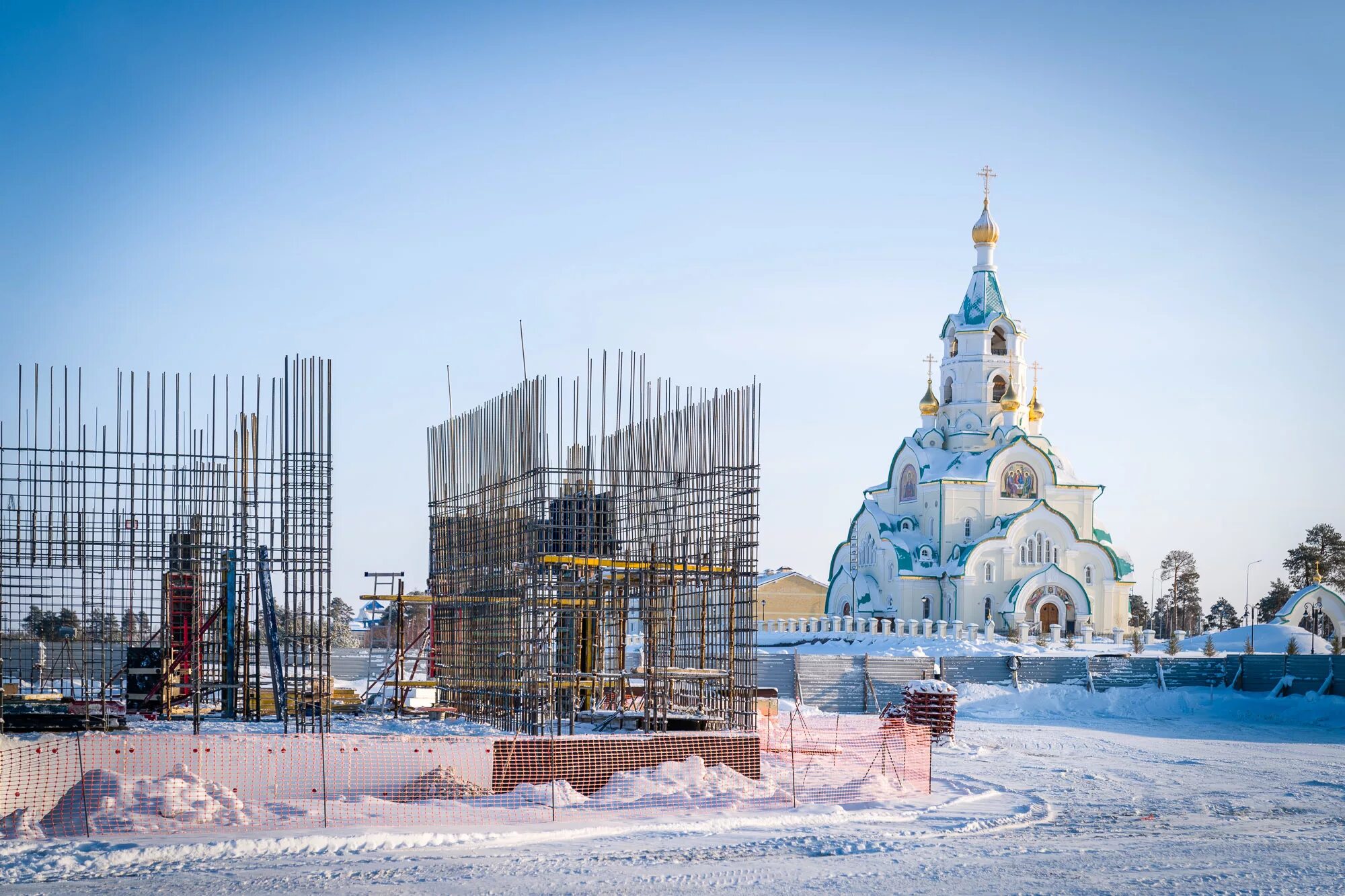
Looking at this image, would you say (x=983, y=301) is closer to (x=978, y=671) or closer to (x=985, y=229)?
(x=985, y=229)

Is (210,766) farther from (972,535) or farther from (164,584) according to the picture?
(972,535)

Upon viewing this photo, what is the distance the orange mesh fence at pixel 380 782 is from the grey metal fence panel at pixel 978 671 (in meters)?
16.8

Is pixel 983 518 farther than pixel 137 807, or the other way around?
pixel 983 518

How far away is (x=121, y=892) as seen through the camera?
1091 centimetres

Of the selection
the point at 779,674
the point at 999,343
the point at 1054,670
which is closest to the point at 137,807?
the point at 779,674

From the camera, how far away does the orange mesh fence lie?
13156 mm

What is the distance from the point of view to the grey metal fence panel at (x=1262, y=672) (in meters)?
33.6

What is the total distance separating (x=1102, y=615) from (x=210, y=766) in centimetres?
5227

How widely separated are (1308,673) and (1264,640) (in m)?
20.3

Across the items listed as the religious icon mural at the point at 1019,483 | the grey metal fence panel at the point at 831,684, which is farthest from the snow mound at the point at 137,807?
the religious icon mural at the point at 1019,483

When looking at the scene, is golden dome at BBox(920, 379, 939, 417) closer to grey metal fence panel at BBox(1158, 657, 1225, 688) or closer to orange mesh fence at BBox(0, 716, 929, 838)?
grey metal fence panel at BBox(1158, 657, 1225, 688)

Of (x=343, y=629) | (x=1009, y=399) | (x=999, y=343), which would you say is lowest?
(x=343, y=629)

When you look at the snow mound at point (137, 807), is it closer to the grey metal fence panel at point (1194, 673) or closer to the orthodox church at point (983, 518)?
the grey metal fence panel at point (1194, 673)

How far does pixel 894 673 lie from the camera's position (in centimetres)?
3219
